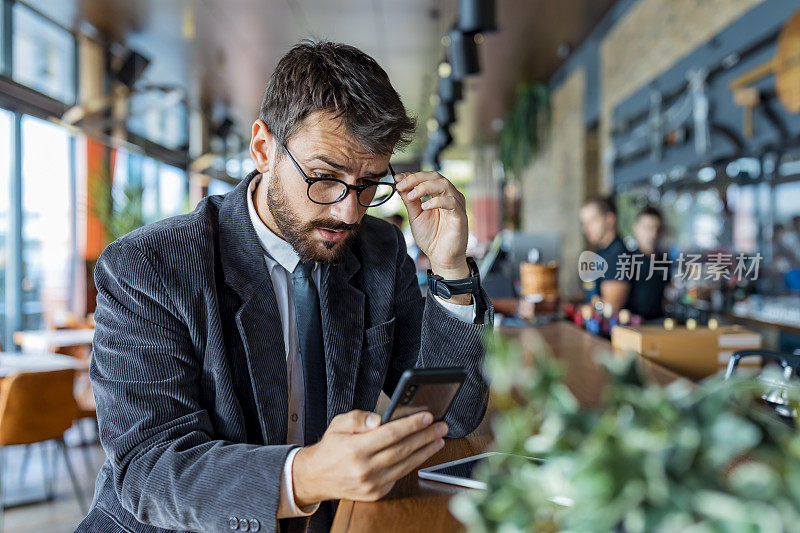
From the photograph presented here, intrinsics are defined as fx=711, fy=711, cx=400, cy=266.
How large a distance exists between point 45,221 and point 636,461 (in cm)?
787

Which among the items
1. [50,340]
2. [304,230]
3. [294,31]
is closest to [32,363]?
[50,340]

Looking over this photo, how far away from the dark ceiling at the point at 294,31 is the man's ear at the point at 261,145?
4.43 m

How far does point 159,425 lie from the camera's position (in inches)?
48.1

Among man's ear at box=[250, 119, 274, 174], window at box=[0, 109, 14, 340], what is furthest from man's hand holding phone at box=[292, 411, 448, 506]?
window at box=[0, 109, 14, 340]

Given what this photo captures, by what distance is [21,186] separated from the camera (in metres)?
6.74

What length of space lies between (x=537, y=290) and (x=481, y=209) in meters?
16.0

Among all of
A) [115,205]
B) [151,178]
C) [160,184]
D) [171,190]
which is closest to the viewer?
[115,205]

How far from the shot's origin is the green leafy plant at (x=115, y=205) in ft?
26.1

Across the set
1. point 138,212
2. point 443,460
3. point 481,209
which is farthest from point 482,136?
point 443,460

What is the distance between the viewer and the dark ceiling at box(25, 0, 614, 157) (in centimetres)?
701

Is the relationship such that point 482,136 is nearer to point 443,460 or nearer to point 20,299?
point 20,299

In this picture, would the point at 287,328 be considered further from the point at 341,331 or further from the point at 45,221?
the point at 45,221

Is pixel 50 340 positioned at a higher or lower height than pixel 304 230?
lower

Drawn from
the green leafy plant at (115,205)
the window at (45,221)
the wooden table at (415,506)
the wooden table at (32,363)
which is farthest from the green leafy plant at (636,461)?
the green leafy plant at (115,205)
